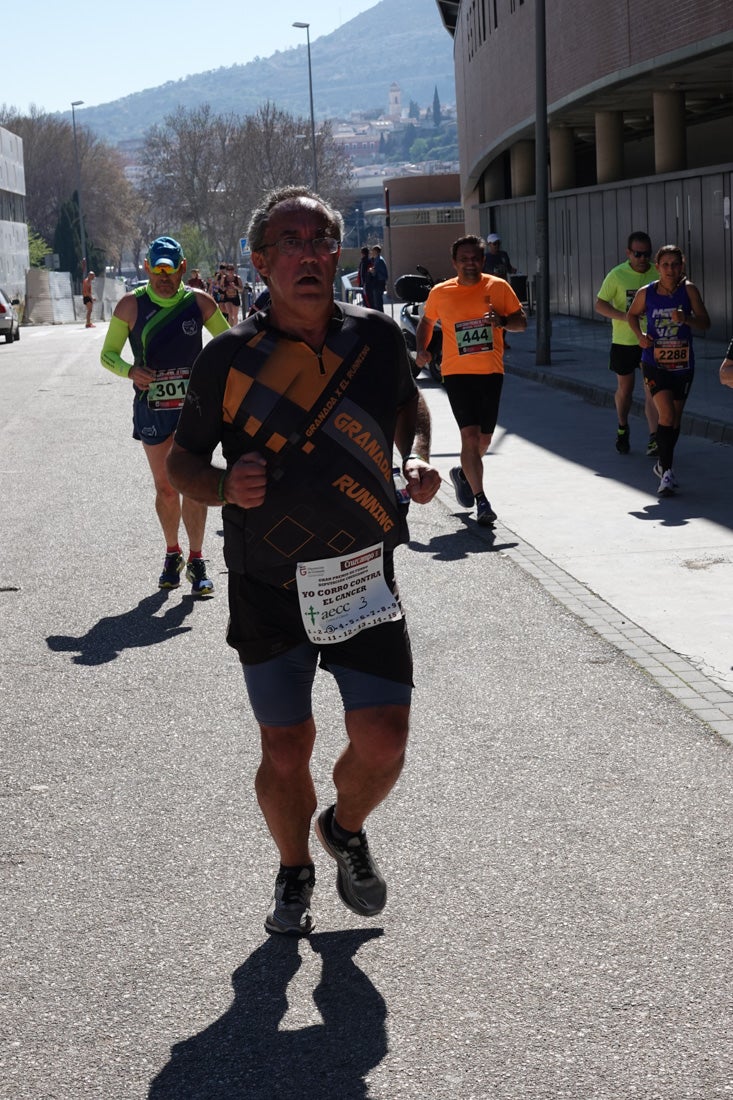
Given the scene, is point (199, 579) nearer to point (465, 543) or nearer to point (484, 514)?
point (465, 543)

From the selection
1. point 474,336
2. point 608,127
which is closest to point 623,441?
point 474,336

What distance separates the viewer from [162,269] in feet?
29.5

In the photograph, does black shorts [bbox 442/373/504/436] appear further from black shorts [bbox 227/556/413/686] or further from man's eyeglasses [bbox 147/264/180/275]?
black shorts [bbox 227/556/413/686]

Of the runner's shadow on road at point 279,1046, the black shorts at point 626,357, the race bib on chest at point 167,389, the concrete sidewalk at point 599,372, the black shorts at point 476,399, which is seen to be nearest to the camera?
the runner's shadow on road at point 279,1046

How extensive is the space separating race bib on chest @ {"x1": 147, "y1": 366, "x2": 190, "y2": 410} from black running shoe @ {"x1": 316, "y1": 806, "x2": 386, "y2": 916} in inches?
205

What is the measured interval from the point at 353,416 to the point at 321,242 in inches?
17.0

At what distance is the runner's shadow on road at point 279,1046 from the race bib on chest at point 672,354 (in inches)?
335

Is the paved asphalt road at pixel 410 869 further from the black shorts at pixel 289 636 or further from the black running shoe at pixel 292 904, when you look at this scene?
the black shorts at pixel 289 636

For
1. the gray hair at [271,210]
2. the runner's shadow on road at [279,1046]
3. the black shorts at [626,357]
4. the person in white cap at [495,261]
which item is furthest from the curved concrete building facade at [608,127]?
the runner's shadow on road at [279,1046]

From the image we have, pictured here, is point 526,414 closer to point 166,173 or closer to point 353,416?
point 353,416

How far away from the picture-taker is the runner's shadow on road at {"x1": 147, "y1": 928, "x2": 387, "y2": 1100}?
11.6 feet

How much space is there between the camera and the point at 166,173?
12288cm

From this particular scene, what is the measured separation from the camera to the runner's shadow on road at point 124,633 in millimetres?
8031

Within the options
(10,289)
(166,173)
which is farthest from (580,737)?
(166,173)
